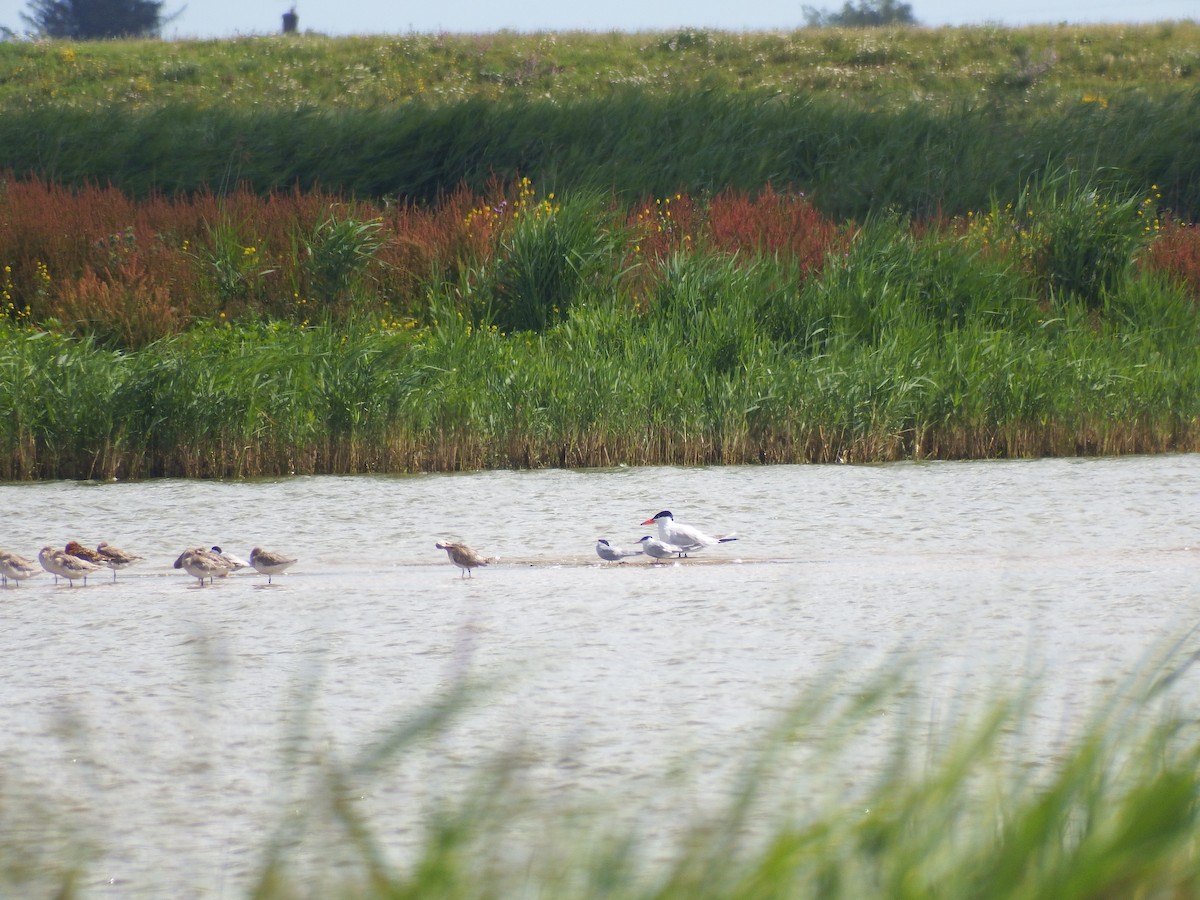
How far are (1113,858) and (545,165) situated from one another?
14.4 metres

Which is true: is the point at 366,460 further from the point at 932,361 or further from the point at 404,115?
the point at 404,115

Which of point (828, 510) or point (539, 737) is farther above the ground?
point (539, 737)

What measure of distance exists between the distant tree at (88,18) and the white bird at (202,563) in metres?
54.8

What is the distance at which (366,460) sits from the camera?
23.8 feet

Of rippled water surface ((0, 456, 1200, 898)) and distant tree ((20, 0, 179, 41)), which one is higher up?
distant tree ((20, 0, 179, 41))

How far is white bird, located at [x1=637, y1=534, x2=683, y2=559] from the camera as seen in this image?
16.6 feet

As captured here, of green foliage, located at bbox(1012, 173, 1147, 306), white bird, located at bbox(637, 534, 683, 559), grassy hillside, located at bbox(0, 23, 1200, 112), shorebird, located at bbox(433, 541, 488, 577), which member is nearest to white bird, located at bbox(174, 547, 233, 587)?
shorebird, located at bbox(433, 541, 488, 577)

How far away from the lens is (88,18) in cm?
5528

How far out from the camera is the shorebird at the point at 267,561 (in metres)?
4.81

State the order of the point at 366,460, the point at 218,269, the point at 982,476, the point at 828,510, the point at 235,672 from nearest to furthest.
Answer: the point at 235,672, the point at 828,510, the point at 982,476, the point at 366,460, the point at 218,269

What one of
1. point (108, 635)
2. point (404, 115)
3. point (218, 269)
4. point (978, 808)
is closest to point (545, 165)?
point (404, 115)

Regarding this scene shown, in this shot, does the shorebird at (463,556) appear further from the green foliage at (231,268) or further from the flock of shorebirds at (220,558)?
the green foliage at (231,268)

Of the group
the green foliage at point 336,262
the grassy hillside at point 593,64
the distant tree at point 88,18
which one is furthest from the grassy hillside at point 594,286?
the distant tree at point 88,18

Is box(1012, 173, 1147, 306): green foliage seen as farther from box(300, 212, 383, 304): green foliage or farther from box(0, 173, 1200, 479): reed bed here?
box(300, 212, 383, 304): green foliage
